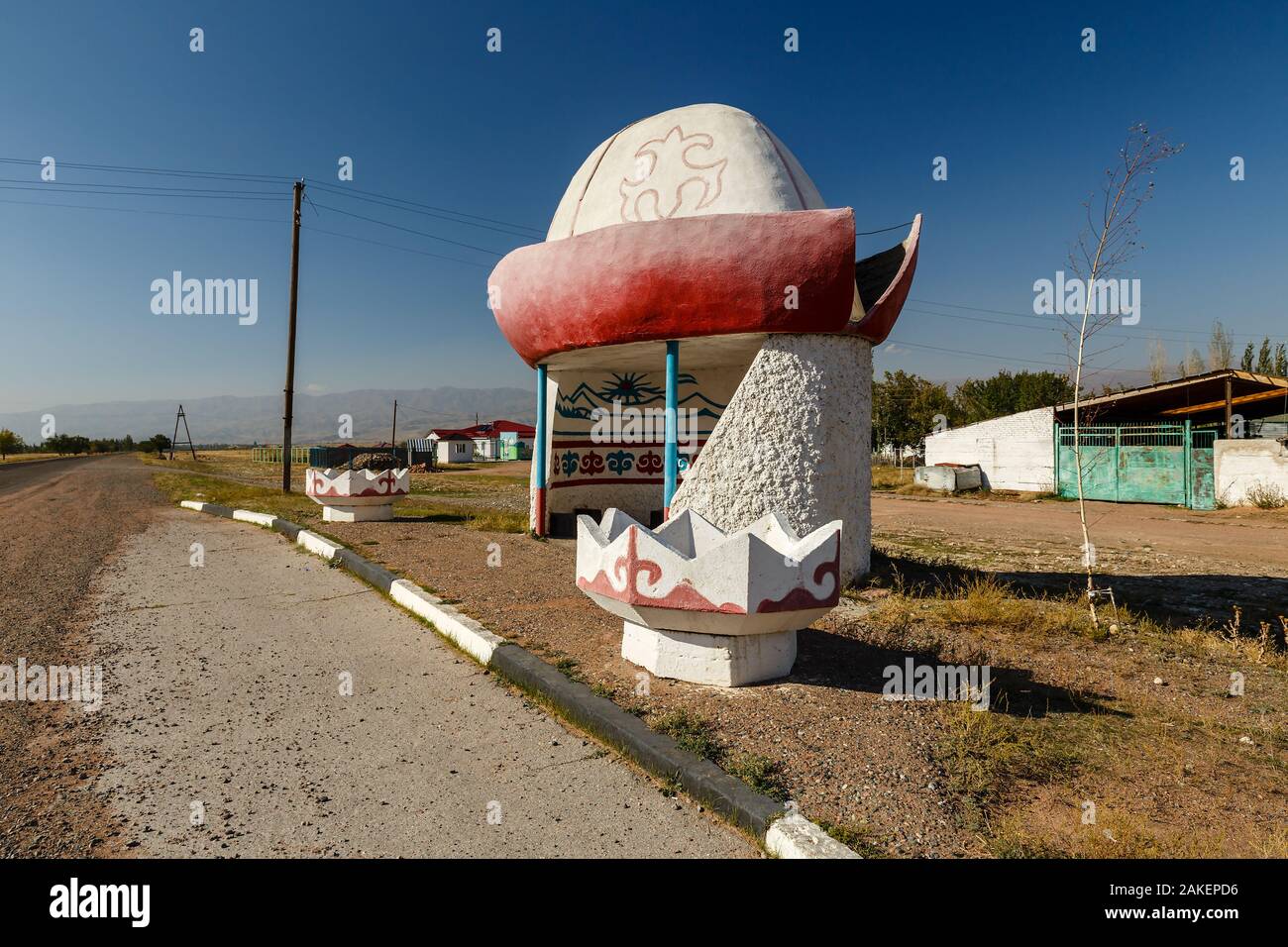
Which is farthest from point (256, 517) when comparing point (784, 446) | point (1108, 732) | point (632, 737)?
point (1108, 732)

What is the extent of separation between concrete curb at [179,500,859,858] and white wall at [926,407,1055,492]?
2293 centimetres

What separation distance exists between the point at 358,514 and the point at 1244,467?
2243cm

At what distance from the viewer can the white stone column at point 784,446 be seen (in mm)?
7434

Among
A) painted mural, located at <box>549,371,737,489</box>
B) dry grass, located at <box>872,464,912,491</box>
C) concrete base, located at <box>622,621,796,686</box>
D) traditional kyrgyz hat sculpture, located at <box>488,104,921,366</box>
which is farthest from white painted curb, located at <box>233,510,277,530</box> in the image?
dry grass, located at <box>872,464,912,491</box>

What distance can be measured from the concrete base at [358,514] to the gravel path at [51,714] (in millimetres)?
3418

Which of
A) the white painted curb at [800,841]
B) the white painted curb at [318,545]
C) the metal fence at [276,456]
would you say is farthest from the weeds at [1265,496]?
the metal fence at [276,456]

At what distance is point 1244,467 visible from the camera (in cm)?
1816

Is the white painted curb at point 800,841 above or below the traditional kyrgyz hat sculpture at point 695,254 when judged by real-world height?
below

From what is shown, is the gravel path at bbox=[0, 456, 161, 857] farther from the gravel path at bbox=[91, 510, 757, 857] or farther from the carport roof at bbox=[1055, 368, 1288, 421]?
the carport roof at bbox=[1055, 368, 1288, 421]

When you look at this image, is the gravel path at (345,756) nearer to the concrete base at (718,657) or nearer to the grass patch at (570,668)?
the grass patch at (570,668)

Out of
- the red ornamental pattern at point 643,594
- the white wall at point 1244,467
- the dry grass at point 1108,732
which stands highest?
the white wall at point 1244,467

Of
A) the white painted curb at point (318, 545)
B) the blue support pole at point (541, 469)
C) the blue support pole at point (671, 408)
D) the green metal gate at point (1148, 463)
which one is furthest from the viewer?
the green metal gate at point (1148, 463)
